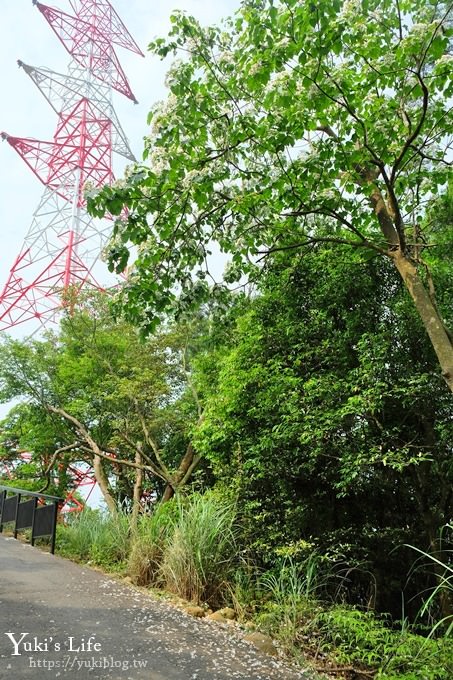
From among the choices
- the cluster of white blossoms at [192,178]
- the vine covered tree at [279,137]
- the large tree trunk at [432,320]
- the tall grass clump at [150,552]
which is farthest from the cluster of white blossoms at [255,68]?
the tall grass clump at [150,552]

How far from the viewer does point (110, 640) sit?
3709 millimetres

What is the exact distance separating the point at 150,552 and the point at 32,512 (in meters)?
3.17

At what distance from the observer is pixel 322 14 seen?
3387 millimetres

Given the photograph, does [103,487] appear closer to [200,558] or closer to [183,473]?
[183,473]

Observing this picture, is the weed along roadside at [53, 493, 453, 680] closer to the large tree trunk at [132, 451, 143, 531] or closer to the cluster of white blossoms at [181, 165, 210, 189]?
the large tree trunk at [132, 451, 143, 531]

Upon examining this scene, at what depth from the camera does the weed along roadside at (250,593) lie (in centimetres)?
371

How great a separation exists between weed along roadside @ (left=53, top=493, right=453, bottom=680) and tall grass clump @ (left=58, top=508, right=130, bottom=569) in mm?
18

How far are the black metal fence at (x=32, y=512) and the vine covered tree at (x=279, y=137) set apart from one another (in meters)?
4.56

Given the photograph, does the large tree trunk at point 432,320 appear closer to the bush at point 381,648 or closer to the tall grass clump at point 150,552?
the bush at point 381,648

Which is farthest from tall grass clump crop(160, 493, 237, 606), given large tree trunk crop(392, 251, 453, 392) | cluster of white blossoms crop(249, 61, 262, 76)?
cluster of white blossoms crop(249, 61, 262, 76)

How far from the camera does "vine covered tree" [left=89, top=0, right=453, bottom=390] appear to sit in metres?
3.90

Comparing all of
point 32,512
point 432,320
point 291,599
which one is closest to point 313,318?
point 432,320

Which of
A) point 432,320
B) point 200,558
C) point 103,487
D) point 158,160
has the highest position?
point 158,160

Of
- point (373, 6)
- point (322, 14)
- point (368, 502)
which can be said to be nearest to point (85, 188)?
point (322, 14)
